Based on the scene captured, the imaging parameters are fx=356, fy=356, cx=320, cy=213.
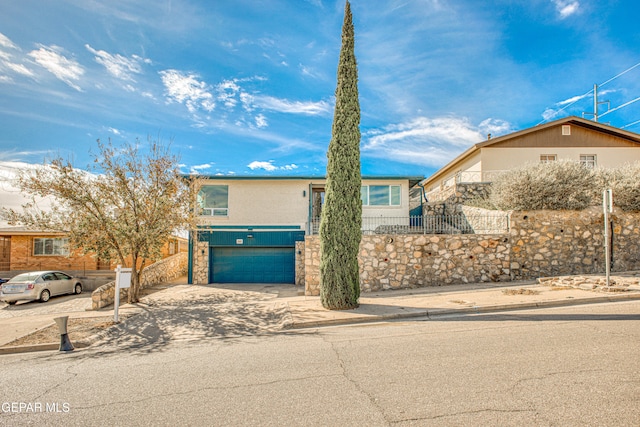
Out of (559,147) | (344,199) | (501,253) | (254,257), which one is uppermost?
(559,147)

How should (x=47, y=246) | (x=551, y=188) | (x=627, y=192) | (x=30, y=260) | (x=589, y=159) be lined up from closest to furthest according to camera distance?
(x=551, y=188), (x=627, y=192), (x=589, y=159), (x=30, y=260), (x=47, y=246)

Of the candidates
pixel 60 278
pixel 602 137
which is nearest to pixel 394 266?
pixel 60 278

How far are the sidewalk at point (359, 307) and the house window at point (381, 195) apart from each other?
797 cm

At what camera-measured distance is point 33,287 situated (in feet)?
54.0

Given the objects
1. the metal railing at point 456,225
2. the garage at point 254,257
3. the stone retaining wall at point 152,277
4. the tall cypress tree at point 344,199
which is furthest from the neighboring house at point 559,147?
the stone retaining wall at point 152,277

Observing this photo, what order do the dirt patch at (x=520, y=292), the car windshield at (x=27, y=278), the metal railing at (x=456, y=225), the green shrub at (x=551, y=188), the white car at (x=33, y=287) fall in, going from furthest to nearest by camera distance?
the car windshield at (x=27, y=278)
the white car at (x=33, y=287)
the metal railing at (x=456, y=225)
the green shrub at (x=551, y=188)
the dirt patch at (x=520, y=292)

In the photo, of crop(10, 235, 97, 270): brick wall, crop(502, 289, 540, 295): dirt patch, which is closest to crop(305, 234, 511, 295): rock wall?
crop(502, 289, 540, 295): dirt patch

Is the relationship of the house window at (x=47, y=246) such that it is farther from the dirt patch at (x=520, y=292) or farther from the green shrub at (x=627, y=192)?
the green shrub at (x=627, y=192)

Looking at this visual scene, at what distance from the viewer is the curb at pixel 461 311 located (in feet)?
27.6

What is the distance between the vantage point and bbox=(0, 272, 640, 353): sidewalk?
859cm

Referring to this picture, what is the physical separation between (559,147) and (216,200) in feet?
68.9

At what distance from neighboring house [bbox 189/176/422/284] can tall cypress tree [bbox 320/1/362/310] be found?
8627mm

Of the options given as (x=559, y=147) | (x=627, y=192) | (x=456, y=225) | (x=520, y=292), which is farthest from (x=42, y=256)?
(x=559, y=147)

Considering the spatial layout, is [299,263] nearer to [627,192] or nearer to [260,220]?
[260,220]
